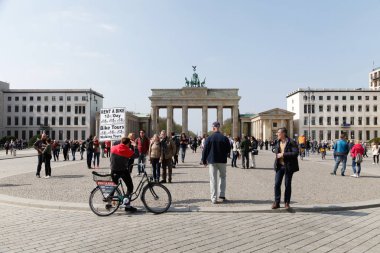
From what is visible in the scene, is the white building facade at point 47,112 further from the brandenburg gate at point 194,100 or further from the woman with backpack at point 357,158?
the woman with backpack at point 357,158

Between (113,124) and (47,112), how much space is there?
100614 mm

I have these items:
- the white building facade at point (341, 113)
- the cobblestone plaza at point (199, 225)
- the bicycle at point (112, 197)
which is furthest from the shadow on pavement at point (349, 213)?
the white building facade at point (341, 113)

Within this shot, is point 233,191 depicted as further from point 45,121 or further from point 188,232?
point 45,121

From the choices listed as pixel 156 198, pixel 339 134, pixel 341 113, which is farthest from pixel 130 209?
pixel 341 113

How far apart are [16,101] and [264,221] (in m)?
115

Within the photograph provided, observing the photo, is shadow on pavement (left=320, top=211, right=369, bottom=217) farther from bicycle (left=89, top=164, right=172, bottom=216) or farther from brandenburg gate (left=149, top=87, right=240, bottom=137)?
brandenburg gate (left=149, top=87, right=240, bottom=137)

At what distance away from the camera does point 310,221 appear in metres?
7.91

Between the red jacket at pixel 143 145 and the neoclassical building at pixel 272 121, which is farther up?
the neoclassical building at pixel 272 121

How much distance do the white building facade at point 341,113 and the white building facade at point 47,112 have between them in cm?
6461

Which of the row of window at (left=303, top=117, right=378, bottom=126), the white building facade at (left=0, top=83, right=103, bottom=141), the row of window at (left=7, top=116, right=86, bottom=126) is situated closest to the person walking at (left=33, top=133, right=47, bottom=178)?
the white building facade at (left=0, top=83, right=103, bottom=141)

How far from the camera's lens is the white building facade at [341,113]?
109438 mm

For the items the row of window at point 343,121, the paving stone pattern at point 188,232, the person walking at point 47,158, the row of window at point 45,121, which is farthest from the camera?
the row of window at point 343,121

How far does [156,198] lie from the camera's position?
893 centimetres

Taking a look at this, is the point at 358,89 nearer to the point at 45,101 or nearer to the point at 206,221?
the point at 45,101
